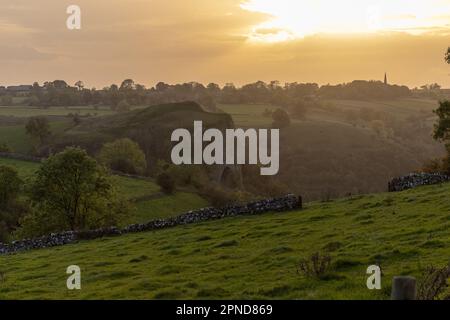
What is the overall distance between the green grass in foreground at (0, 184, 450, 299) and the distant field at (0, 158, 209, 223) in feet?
88.6

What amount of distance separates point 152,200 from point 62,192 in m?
24.4

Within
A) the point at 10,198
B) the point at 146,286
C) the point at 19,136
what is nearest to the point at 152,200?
the point at 10,198

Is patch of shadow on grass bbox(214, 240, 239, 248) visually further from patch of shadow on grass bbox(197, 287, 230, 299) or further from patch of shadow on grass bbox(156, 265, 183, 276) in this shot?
Result: patch of shadow on grass bbox(197, 287, 230, 299)

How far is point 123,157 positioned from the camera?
4122 inches

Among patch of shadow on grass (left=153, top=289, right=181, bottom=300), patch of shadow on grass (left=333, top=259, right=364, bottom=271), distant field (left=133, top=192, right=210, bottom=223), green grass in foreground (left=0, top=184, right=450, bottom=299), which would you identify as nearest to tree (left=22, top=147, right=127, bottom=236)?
green grass in foreground (left=0, top=184, right=450, bottom=299)

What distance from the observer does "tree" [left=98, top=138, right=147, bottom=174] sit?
97.7 metres

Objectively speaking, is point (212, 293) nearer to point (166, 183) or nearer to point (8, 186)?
point (8, 186)

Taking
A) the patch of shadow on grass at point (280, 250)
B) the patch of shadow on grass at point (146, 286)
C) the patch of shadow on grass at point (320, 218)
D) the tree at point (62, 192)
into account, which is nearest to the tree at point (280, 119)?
the tree at point (62, 192)

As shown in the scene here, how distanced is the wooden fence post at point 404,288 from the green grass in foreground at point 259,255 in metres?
5.26

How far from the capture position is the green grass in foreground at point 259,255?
17.8m

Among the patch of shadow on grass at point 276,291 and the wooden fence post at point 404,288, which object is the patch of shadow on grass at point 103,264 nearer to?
the patch of shadow on grass at point 276,291
